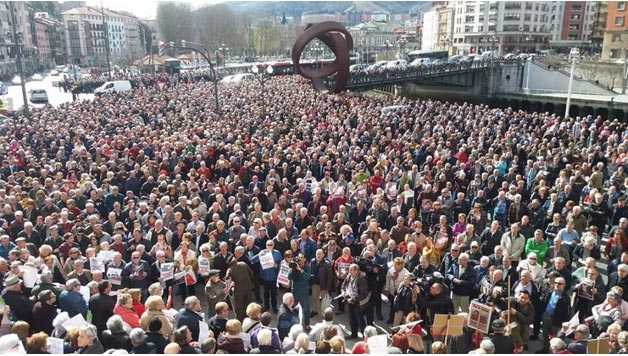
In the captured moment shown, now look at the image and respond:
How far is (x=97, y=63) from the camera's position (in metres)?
87.5

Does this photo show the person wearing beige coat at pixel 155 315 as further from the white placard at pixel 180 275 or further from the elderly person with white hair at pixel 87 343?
the white placard at pixel 180 275

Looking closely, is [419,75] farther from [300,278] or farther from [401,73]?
[300,278]

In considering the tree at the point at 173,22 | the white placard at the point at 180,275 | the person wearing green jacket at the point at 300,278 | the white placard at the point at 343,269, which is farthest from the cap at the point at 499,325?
the tree at the point at 173,22

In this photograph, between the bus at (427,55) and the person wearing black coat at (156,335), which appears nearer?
the person wearing black coat at (156,335)

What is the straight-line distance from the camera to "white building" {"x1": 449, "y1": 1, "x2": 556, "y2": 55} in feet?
308

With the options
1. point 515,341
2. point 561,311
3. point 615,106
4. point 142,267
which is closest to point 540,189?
point 561,311

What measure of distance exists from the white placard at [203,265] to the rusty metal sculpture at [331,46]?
64.4ft

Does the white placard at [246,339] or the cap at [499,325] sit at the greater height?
the cap at [499,325]

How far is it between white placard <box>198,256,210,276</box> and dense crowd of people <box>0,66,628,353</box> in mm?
24

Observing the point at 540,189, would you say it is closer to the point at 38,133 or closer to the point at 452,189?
the point at 452,189

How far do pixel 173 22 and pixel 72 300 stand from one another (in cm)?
10952

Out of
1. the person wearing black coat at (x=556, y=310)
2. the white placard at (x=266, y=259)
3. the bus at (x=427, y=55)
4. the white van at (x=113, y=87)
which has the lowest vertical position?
the person wearing black coat at (x=556, y=310)

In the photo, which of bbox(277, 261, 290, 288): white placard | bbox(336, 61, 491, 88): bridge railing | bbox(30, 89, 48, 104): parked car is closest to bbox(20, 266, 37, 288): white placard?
bbox(277, 261, 290, 288): white placard

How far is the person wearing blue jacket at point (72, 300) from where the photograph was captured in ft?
21.0
